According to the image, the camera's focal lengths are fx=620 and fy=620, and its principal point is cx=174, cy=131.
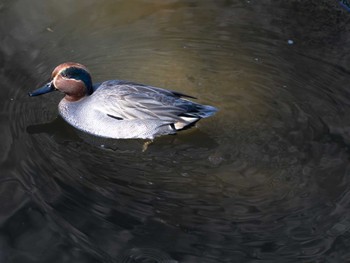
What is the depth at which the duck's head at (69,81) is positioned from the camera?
575 cm

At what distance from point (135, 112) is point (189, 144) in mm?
566

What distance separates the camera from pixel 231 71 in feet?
21.1

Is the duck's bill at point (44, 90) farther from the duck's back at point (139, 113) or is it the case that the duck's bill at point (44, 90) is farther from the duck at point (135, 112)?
the duck's back at point (139, 113)

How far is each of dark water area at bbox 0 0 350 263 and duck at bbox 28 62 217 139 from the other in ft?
0.38

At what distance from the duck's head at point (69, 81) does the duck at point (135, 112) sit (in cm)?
3

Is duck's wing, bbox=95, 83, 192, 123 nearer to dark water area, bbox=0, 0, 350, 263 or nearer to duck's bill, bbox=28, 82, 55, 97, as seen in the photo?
dark water area, bbox=0, 0, 350, 263

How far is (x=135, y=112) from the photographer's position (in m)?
5.58

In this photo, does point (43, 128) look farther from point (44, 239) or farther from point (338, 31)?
point (338, 31)

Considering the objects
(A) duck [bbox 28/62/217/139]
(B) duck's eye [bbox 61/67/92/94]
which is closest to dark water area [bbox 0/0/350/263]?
(A) duck [bbox 28/62/217/139]

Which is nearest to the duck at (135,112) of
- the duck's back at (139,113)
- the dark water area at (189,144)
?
the duck's back at (139,113)

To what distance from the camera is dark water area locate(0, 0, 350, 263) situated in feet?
14.9

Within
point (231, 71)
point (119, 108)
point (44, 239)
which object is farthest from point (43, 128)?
point (231, 71)

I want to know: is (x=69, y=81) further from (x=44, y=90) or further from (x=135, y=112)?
(x=135, y=112)

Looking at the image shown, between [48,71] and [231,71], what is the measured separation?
6.17 feet
